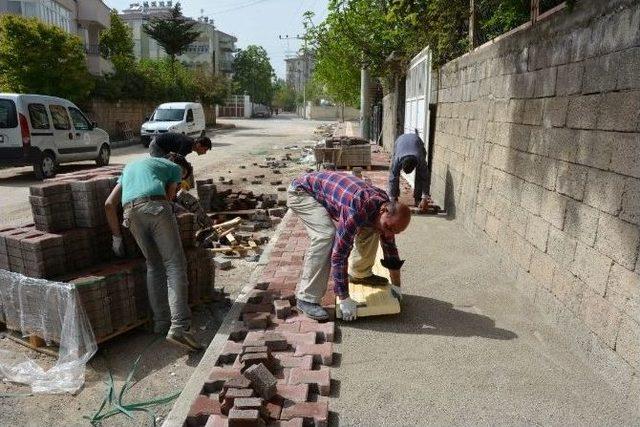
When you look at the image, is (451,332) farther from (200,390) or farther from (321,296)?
(200,390)

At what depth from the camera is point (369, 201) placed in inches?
150

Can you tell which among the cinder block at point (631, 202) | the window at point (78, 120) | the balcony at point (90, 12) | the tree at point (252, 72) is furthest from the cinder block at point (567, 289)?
the tree at point (252, 72)

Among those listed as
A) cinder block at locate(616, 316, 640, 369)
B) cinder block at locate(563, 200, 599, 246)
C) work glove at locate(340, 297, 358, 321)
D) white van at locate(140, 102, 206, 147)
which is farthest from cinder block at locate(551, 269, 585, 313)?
white van at locate(140, 102, 206, 147)

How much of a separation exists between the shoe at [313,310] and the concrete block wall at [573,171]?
1880 mm

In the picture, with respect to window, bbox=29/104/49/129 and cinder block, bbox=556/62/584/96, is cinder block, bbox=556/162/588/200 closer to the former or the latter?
cinder block, bbox=556/62/584/96

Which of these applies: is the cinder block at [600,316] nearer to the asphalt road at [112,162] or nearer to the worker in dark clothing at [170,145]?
the worker in dark clothing at [170,145]

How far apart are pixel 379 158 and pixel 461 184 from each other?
962cm

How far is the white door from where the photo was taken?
9477 mm

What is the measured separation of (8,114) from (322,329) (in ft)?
35.2

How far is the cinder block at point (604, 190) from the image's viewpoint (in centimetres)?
334

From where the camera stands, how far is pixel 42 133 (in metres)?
12.2

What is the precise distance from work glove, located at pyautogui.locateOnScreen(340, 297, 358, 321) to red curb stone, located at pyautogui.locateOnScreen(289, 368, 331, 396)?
0.79 m

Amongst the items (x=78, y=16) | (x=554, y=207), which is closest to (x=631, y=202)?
(x=554, y=207)

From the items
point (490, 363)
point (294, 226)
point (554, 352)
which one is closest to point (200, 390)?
point (490, 363)
